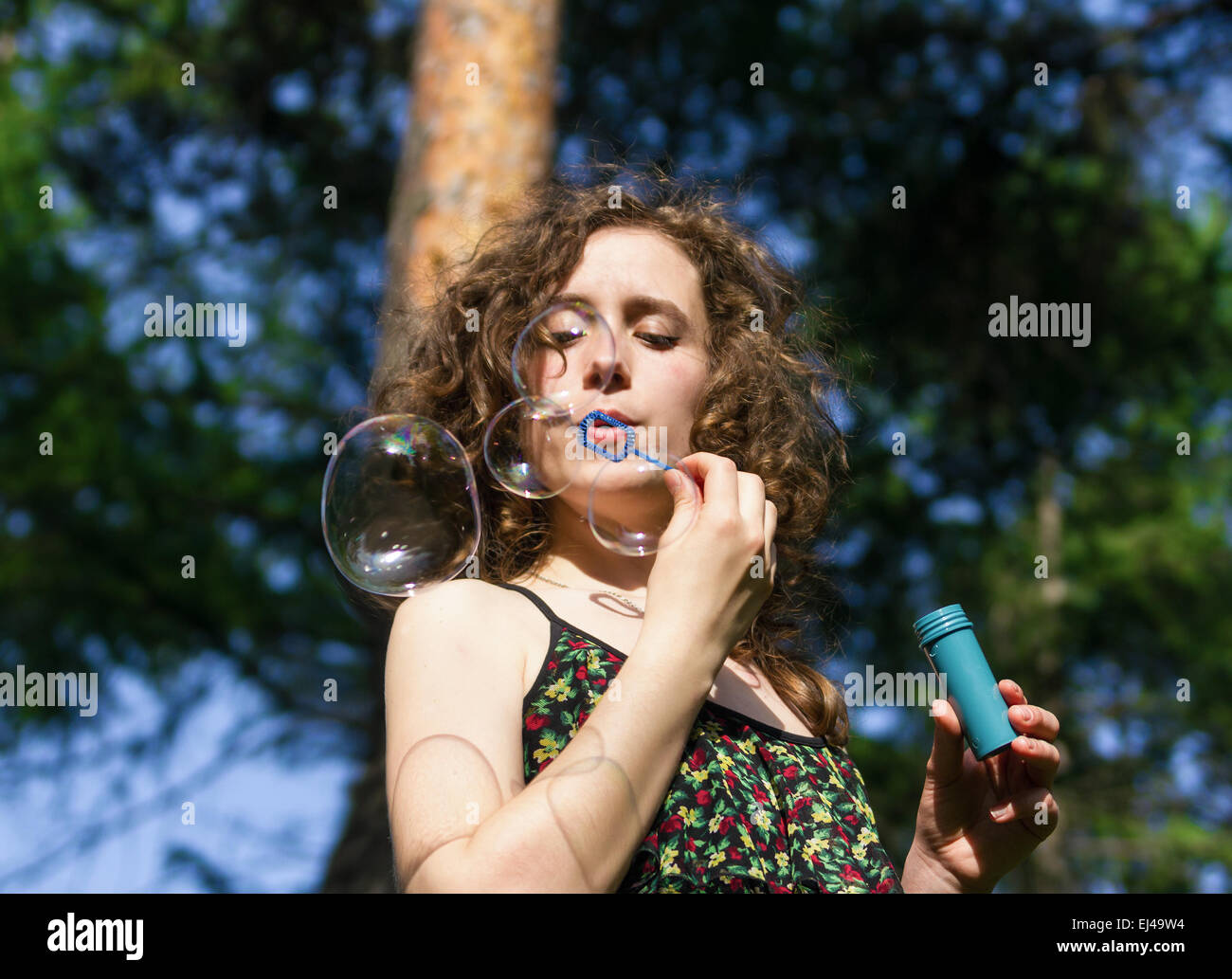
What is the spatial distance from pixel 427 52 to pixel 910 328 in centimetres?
325

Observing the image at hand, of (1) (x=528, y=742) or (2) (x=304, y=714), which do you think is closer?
(1) (x=528, y=742)

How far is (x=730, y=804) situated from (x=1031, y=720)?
1.58ft

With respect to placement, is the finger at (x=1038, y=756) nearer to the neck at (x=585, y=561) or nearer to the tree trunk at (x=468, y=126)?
the neck at (x=585, y=561)

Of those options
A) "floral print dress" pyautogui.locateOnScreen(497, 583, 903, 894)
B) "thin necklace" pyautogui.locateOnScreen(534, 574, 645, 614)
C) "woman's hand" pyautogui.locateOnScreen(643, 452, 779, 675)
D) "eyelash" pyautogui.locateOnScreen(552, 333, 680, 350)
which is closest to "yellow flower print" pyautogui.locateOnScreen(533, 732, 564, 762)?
"floral print dress" pyautogui.locateOnScreen(497, 583, 903, 894)

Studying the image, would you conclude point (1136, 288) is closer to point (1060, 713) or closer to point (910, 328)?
point (910, 328)

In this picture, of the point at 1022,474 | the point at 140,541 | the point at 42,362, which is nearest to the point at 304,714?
the point at 140,541

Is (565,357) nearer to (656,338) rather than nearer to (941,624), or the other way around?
(656,338)

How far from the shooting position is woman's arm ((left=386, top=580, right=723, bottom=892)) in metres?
1.37

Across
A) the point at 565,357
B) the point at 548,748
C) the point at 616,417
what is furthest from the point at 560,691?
the point at 565,357

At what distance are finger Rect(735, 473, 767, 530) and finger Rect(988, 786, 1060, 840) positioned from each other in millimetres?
639

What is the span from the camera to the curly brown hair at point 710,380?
219cm
